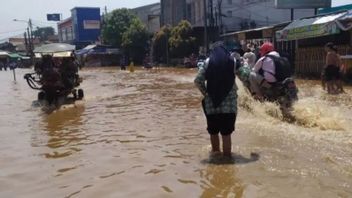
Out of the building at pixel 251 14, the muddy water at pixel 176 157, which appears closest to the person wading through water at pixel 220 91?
the muddy water at pixel 176 157

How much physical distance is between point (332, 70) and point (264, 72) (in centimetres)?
599

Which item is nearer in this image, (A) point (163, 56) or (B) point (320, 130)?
(B) point (320, 130)

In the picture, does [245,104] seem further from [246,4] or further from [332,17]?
[246,4]

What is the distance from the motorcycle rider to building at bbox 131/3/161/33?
50322 millimetres

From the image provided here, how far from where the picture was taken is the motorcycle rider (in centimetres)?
885

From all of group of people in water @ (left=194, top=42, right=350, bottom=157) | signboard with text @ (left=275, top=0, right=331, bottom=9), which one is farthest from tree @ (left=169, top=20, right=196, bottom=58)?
group of people in water @ (left=194, top=42, right=350, bottom=157)

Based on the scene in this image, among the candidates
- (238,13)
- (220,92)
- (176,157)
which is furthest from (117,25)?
(220,92)

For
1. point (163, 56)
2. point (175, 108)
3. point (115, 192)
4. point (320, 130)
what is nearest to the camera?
point (115, 192)

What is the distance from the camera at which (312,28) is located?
70.7 feet

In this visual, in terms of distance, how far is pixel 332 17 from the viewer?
20531mm

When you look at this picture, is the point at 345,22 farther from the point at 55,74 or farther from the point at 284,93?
the point at 284,93

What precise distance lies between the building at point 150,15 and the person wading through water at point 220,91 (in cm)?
5278

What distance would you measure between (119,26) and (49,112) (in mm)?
50490

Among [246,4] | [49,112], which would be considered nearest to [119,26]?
[246,4]
